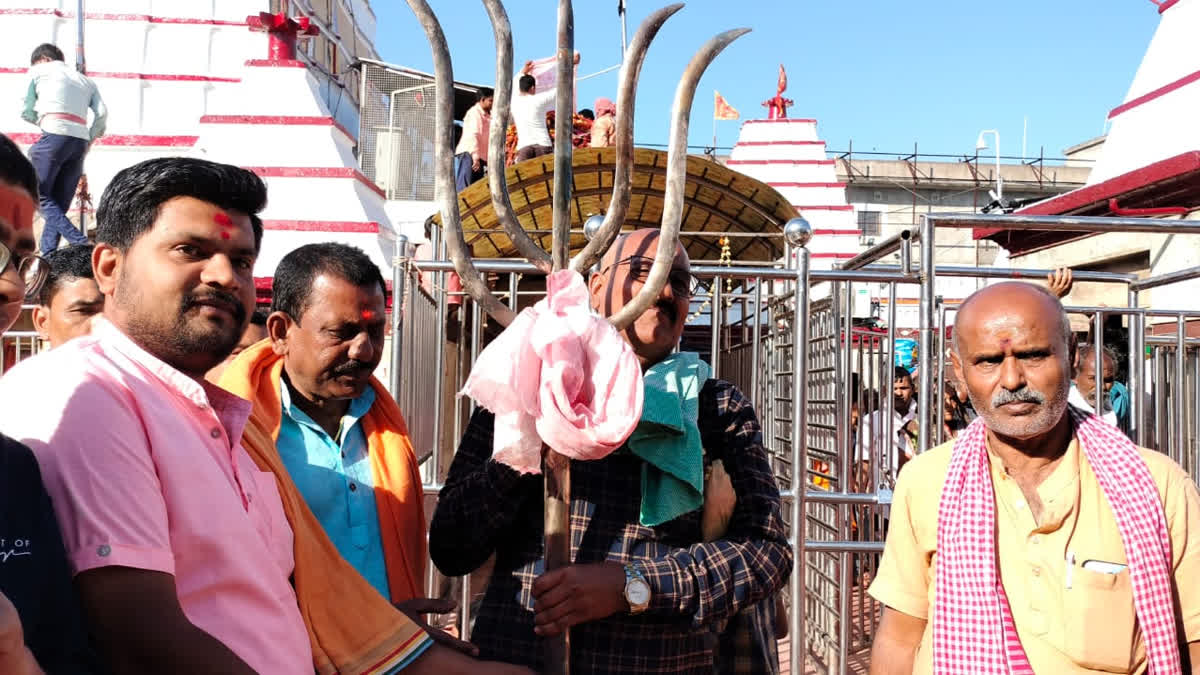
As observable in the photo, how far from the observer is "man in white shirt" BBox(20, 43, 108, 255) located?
32.0 feet

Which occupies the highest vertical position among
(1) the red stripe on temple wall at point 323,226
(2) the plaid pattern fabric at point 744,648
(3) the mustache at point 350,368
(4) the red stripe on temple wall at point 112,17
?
(4) the red stripe on temple wall at point 112,17

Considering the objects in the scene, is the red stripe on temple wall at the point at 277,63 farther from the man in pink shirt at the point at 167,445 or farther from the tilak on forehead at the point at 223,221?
the tilak on forehead at the point at 223,221

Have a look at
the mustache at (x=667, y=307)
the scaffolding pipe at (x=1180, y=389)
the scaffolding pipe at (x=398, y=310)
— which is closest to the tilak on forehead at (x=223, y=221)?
the mustache at (x=667, y=307)

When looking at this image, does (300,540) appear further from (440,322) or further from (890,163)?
(890,163)

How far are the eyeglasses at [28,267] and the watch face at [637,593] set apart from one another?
126cm

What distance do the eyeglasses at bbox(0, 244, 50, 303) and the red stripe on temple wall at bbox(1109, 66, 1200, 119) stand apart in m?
10.1

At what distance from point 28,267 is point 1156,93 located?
1045 cm

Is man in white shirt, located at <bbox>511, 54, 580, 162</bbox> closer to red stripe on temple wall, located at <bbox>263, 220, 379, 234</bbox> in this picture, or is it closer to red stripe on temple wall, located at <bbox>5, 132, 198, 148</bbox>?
red stripe on temple wall, located at <bbox>263, 220, 379, 234</bbox>

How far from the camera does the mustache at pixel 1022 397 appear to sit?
231 centimetres

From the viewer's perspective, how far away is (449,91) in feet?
6.66

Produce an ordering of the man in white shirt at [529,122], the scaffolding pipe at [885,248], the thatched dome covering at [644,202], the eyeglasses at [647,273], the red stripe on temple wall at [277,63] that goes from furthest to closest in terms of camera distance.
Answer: the red stripe on temple wall at [277,63], the man in white shirt at [529,122], the thatched dome covering at [644,202], the scaffolding pipe at [885,248], the eyeglasses at [647,273]

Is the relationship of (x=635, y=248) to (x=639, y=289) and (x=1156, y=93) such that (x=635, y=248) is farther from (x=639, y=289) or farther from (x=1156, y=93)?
(x=1156, y=93)

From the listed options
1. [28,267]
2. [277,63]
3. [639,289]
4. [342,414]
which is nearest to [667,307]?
[639,289]

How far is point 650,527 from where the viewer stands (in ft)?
7.70
